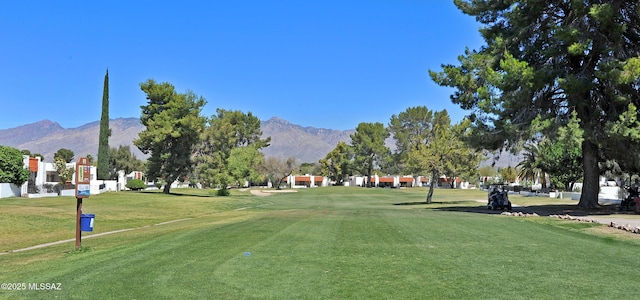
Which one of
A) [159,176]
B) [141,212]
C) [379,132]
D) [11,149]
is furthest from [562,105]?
[379,132]

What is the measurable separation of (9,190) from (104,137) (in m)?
27.7

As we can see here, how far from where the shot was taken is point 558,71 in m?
27.9

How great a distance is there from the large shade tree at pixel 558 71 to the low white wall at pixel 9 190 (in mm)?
35755

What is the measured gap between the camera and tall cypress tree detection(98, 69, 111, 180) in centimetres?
6719

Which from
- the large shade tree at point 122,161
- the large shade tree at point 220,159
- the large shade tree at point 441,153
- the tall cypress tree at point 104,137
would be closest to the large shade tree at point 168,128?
the large shade tree at point 220,159

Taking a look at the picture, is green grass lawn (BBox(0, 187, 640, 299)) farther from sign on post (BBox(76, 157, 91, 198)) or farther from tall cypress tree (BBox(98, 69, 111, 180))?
tall cypress tree (BBox(98, 69, 111, 180))

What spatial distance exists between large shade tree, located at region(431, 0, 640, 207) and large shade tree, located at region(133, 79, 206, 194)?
36823mm

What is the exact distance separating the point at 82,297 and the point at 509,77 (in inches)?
961

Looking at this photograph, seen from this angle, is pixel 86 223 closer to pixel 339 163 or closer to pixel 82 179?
pixel 82 179

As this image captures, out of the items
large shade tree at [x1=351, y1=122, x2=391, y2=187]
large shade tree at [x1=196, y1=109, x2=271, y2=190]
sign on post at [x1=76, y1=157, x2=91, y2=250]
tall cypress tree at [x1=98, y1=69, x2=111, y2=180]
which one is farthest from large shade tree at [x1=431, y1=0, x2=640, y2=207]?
large shade tree at [x1=351, y1=122, x2=391, y2=187]

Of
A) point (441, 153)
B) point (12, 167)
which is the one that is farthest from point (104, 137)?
point (441, 153)

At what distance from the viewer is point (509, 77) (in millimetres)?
26984

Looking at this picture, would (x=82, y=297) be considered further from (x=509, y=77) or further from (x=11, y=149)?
(x=11, y=149)

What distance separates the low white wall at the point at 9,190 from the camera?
41188 mm
